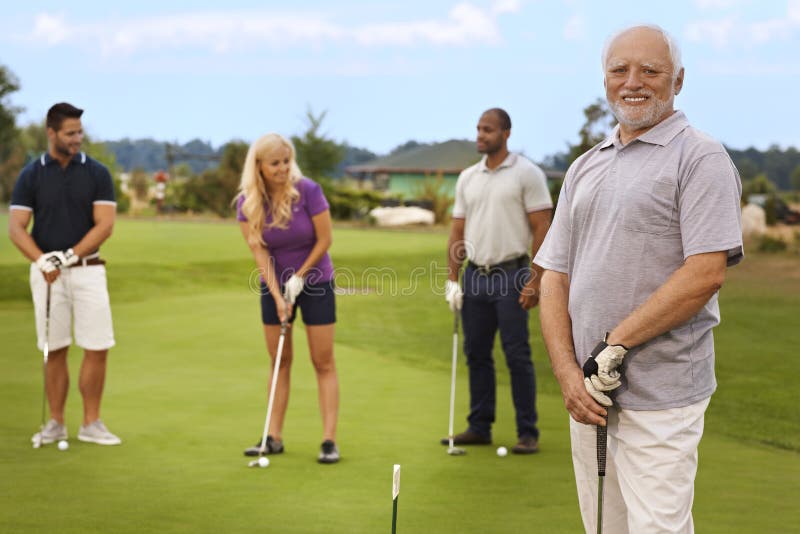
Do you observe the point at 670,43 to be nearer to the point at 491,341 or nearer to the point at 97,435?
the point at 491,341

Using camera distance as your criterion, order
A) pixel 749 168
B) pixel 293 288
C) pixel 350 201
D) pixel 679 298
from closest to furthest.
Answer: pixel 679 298 → pixel 293 288 → pixel 350 201 → pixel 749 168

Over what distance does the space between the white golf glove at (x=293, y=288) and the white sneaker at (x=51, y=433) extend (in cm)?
159

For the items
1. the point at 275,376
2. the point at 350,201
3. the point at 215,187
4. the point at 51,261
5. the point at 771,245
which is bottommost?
the point at 771,245

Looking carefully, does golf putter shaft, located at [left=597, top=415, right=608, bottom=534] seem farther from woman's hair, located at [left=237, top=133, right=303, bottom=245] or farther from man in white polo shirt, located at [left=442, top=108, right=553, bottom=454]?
woman's hair, located at [left=237, top=133, right=303, bottom=245]

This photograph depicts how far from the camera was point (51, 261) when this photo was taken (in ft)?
19.5

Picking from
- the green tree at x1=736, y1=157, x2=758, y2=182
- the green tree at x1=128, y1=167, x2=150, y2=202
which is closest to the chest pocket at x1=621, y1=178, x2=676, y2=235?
the green tree at x1=736, y1=157, x2=758, y2=182

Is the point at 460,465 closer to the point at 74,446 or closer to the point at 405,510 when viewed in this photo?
the point at 405,510

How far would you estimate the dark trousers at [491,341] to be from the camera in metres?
5.95

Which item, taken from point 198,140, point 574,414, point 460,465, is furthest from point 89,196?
point 198,140

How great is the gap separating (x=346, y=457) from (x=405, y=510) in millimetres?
1078

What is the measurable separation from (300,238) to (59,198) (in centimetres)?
143

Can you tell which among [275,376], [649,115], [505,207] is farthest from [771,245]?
[649,115]

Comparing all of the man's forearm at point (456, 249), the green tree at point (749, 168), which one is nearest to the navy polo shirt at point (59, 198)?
the man's forearm at point (456, 249)

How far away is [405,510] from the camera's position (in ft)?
15.5
